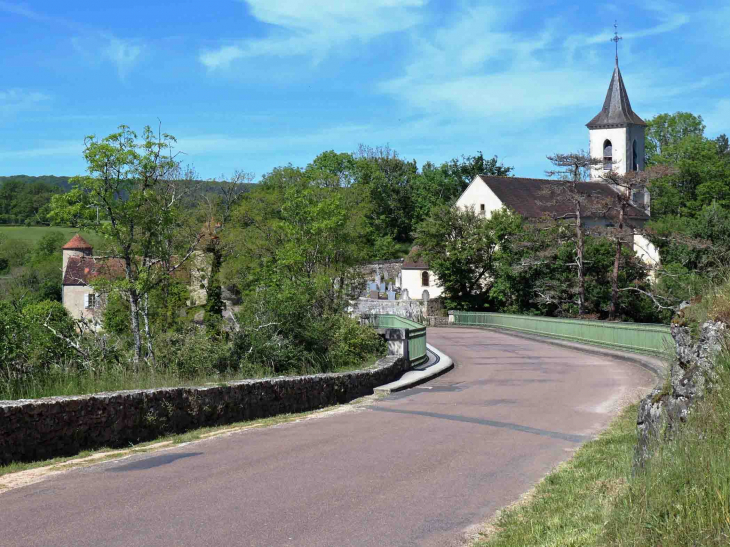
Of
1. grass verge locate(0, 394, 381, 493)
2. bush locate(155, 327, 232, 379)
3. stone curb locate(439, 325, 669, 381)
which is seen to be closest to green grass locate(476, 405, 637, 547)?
grass verge locate(0, 394, 381, 493)

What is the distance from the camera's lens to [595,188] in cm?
8438

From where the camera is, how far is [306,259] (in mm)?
38375

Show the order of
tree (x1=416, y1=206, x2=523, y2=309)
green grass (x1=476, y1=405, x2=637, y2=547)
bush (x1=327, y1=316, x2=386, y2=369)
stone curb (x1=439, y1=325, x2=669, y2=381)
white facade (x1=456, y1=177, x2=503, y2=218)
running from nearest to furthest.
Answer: green grass (x1=476, y1=405, x2=637, y2=547), bush (x1=327, y1=316, x2=386, y2=369), stone curb (x1=439, y1=325, x2=669, y2=381), tree (x1=416, y1=206, x2=523, y2=309), white facade (x1=456, y1=177, x2=503, y2=218)

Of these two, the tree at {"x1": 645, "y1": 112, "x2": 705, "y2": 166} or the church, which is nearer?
the church

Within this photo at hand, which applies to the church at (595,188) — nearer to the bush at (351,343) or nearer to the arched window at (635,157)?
the arched window at (635,157)

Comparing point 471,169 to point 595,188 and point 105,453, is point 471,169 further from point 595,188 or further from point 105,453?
point 105,453

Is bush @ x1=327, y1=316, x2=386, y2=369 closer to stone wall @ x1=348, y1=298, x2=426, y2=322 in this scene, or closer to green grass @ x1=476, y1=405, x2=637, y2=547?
green grass @ x1=476, y1=405, x2=637, y2=547

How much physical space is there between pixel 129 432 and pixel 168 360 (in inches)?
204

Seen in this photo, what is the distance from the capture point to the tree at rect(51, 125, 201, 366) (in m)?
17.4

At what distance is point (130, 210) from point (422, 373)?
870 centimetres

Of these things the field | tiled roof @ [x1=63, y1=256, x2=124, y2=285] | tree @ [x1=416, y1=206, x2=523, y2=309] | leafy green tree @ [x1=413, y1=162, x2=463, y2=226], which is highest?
leafy green tree @ [x1=413, y1=162, x2=463, y2=226]

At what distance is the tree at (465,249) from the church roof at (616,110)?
125 ft

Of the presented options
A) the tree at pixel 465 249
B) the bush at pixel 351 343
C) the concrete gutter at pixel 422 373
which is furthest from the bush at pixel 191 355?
the tree at pixel 465 249

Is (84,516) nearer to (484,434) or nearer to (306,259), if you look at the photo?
(484,434)
